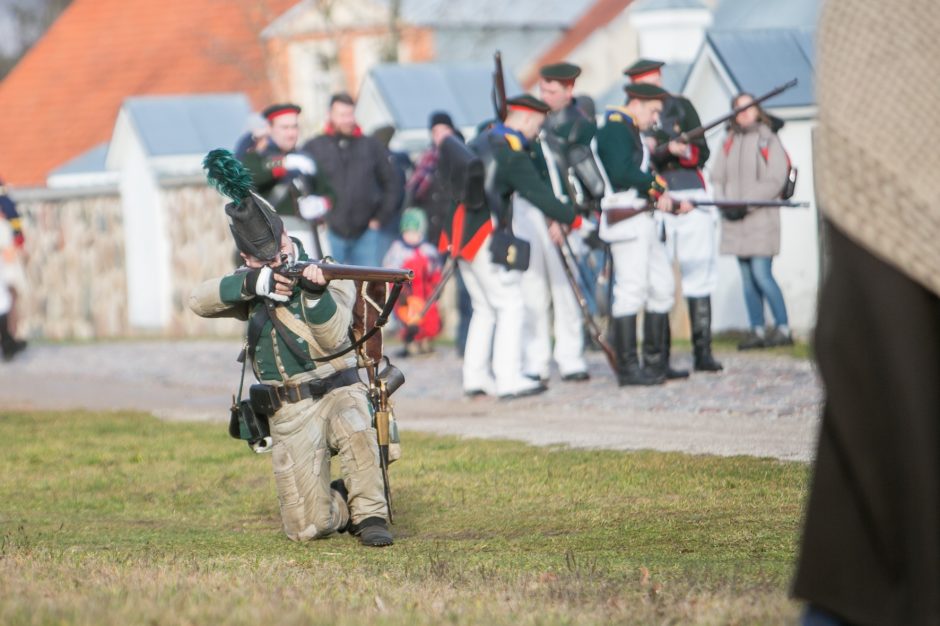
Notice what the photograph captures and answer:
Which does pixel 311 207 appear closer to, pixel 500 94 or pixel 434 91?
pixel 500 94

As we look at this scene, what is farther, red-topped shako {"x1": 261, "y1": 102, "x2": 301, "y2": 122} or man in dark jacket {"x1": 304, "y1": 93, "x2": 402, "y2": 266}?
man in dark jacket {"x1": 304, "y1": 93, "x2": 402, "y2": 266}

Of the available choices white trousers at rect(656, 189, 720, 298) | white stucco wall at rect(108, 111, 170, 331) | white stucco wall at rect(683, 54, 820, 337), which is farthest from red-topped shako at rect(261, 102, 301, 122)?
white stucco wall at rect(108, 111, 170, 331)

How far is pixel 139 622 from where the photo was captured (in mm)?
4602

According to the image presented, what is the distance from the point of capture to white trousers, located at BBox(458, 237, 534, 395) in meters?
12.2

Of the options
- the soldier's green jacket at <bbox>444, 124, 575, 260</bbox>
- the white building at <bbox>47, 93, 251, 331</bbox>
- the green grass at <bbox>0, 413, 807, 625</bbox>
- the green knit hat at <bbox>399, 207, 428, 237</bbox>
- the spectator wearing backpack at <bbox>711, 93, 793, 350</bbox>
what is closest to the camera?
the green grass at <bbox>0, 413, 807, 625</bbox>

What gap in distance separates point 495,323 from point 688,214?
5.78 feet

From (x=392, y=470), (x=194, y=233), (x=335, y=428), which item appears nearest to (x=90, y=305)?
(x=194, y=233)

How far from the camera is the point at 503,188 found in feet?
39.7

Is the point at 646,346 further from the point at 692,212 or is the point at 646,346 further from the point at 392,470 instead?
the point at 392,470

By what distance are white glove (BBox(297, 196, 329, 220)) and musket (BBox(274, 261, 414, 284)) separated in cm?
630

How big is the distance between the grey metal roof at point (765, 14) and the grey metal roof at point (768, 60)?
8.91ft

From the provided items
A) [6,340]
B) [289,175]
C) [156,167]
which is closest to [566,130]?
[289,175]

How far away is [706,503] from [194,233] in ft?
49.1

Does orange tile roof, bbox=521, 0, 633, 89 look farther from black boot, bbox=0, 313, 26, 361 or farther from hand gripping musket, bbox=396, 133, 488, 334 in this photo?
hand gripping musket, bbox=396, 133, 488, 334
